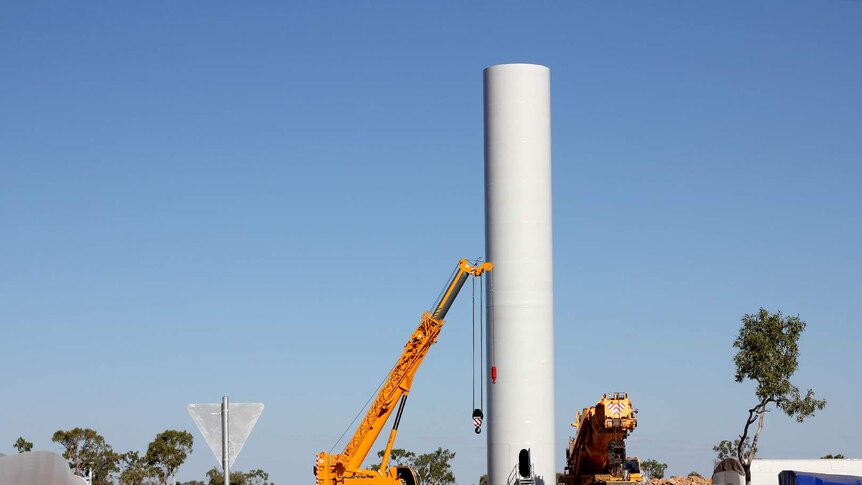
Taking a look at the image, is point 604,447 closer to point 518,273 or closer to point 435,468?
point 518,273

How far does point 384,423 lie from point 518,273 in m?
9.27

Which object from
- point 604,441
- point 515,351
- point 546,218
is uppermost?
point 546,218

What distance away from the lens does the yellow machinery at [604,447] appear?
37.7 meters

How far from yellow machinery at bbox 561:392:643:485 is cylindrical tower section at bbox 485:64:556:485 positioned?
1.78 m

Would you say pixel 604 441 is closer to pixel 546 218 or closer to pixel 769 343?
pixel 546 218

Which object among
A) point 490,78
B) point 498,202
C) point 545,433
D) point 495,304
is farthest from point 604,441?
point 490,78

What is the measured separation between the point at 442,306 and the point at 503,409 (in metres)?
6.18

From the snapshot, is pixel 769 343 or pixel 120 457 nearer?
pixel 769 343

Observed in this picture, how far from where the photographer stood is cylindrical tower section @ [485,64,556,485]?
3912 cm

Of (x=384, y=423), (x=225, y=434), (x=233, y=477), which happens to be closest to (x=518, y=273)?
(x=384, y=423)

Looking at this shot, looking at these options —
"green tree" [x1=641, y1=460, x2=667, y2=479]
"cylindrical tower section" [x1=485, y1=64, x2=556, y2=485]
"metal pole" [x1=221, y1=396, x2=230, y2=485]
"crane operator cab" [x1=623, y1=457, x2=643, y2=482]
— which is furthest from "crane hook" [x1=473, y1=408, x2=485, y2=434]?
"green tree" [x1=641, y1=460, x2=667, y2=479]

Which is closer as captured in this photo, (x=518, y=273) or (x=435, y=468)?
(x=518, y=273)

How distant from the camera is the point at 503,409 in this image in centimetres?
3916

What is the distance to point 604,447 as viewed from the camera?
4012cm
